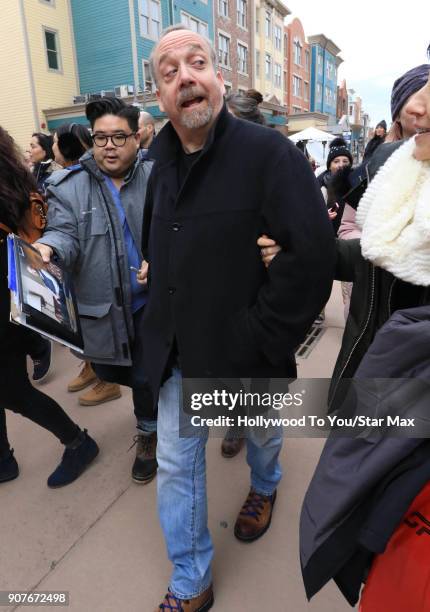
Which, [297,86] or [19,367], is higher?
[297,86]

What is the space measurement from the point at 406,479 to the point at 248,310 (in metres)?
0.76

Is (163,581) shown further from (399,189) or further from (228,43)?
(228,43)

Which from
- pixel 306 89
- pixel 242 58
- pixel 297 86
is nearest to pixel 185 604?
pixel 242 58

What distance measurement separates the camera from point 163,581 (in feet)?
6.42

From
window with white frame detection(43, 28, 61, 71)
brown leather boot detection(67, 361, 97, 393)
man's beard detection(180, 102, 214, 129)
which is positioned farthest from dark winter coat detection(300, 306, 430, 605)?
window with white frame detection(43, 28, 61, 71)

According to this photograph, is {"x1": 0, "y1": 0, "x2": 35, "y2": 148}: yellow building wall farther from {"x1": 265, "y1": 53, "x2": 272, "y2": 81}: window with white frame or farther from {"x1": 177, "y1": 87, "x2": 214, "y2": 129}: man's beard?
{"x1": 265, "y1": 53, "x2": 272, "y2": 81}: window with white frame

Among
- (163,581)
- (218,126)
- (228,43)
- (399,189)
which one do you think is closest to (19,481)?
(163,581)

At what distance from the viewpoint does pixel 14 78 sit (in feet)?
50.3

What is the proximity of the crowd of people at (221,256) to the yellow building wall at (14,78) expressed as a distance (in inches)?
575

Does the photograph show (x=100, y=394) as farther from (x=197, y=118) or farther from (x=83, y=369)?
(x=197, y=118)

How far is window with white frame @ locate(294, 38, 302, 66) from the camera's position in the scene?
108 ft

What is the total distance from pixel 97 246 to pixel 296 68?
3693 centimetres

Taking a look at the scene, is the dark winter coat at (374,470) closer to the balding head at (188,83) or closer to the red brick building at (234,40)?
the balding head at (188,83)

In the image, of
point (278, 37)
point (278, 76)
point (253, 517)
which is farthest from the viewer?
point (278, 76)
